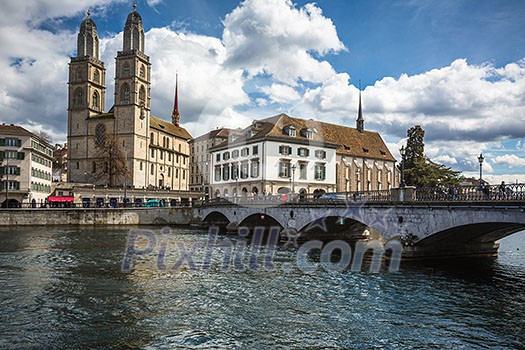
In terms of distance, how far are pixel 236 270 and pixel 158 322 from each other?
32.9 feet

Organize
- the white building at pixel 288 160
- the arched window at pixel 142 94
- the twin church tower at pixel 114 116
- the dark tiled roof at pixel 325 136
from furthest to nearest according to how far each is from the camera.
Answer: the arched window at pixel 142 94 → the twin church tower at pixel 114 116 → the dark tiled roof at pixel 325 136 → the white building at pixel 288 160

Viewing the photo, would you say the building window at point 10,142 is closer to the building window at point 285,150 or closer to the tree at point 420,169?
the building window at point 285,150

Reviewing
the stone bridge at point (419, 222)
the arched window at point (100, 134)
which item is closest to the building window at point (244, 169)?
the stone bridge at point (419, 222)

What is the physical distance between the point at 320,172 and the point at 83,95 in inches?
2100

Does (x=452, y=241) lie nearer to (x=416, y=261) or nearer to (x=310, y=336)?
(x=416, y=261)

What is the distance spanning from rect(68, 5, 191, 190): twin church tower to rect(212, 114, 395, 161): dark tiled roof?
29.1m

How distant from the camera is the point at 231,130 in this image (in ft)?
237

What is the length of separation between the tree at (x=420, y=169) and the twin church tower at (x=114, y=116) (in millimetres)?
47492

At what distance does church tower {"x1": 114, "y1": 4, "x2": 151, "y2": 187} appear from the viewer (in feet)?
289

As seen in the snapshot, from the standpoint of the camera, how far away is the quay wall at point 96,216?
191ft

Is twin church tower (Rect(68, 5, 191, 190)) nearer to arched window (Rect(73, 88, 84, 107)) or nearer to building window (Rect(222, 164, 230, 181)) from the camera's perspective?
arched window (Rect(73, 88, 84, 107))

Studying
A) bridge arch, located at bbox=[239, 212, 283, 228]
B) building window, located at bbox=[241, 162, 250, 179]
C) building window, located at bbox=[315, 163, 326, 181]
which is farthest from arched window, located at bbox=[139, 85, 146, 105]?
bridge arch, located at bbox=[239, 212, 283, 228]

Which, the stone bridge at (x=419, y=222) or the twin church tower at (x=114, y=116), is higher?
the twin church tower at (x=114, y=116)

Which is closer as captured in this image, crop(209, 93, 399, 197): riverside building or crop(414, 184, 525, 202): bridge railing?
crop(414, 184, 525, 202): bridge railing
